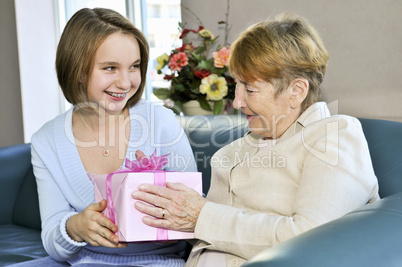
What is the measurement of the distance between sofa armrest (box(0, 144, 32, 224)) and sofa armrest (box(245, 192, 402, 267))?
171 centimetres

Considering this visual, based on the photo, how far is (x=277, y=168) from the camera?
1240 millimetres

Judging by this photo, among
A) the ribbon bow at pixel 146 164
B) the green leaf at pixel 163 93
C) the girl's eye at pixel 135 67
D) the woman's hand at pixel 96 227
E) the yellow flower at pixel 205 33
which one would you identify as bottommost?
the woman's hand at pixel 96 227

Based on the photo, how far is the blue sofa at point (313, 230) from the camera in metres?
0.81

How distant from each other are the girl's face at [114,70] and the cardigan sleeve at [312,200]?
57 cm

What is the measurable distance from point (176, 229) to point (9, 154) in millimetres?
1344

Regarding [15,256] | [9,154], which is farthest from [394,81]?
[9,154]

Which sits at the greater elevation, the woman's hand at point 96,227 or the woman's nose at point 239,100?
the woman's nose at point 239,100

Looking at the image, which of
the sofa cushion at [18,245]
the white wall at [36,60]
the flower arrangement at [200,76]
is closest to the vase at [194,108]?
the flower arrangement at [200,76]

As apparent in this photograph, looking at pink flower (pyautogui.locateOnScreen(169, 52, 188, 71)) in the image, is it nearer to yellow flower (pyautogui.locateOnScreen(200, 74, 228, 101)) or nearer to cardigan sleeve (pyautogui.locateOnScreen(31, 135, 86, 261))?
yellow flower (pyautogui.locateOnScreen(200, 74, 228, 101))

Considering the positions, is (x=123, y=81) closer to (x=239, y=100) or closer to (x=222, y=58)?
(x=239, y=100)

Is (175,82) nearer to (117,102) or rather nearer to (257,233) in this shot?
(117,102)

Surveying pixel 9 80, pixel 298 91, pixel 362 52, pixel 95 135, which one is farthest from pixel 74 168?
pixel 9 80

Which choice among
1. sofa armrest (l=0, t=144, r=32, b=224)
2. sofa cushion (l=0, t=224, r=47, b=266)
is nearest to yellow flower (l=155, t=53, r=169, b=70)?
sofa armrest (l=0, t=144, r=32, b=224)

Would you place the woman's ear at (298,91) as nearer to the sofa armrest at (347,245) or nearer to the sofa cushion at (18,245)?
the sofa armrest at (347,245)
